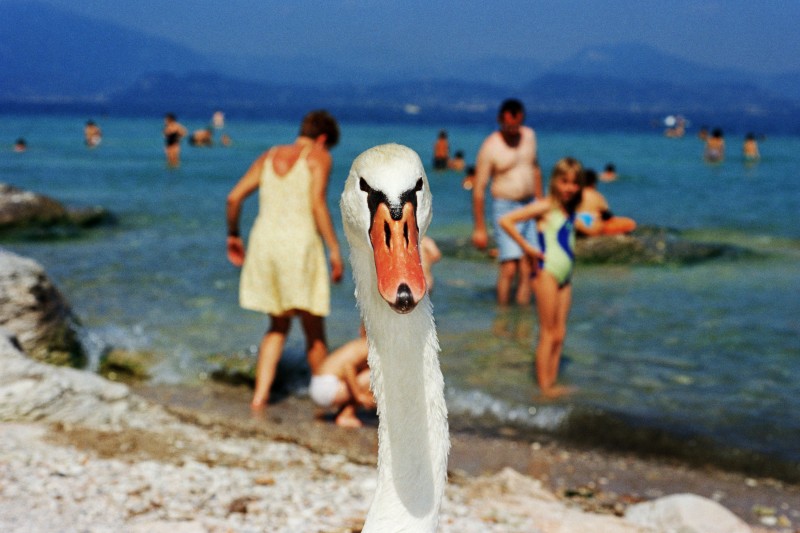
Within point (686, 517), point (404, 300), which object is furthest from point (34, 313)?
point (404, 300)

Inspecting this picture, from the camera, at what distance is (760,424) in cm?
612

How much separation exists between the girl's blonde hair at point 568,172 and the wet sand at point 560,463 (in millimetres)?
1659

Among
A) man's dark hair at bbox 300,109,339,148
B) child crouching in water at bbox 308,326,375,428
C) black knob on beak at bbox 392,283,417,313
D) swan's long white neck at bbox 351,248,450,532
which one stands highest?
man's dark hair at bbox 300,109,339,148

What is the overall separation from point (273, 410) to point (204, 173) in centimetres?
2176

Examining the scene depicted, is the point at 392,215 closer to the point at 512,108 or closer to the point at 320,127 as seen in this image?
the point at 320,127

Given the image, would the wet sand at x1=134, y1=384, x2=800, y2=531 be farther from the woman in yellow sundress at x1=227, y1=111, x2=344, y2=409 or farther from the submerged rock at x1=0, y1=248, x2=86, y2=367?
the submerged rock at x1=0, y1=248, x2=86, y2=367

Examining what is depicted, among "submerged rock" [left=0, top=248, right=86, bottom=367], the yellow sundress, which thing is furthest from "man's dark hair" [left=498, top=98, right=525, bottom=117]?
"submerged rock" [left=0, top=248, right=86, bottom=367]

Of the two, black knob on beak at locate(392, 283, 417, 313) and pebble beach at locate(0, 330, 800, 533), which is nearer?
black knob on beak at locate(392, 283, 417, 313)

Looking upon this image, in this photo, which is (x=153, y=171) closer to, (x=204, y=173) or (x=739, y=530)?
(x=204, y=173)

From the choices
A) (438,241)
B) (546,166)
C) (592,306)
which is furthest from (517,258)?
(546,166)

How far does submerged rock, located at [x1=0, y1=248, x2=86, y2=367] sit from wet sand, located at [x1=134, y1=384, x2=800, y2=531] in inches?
35.5

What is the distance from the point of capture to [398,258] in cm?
205

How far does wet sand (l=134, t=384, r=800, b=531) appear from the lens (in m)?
4.95

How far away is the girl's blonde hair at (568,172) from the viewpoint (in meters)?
5.94
